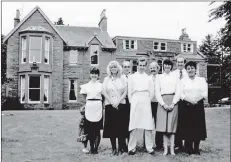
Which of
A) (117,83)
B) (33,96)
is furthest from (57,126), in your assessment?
(33,96)

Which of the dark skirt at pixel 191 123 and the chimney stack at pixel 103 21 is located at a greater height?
the chimney stack at pixel 103 21

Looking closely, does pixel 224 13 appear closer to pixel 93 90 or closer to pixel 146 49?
pixel 93 90

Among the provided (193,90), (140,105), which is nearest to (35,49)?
(140,105)

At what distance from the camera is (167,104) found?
357 cm

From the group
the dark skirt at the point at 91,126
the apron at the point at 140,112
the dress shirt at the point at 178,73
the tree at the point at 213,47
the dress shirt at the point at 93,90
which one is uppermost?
the tree at the point at 213,47

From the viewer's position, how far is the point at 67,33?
11859 mm

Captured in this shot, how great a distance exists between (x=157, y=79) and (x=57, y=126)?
2.83 metres

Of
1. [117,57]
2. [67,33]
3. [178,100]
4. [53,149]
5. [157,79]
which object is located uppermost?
[67,33]

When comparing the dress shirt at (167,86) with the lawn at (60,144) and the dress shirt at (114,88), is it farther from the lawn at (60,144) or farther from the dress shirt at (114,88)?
the lawn at (60,144)

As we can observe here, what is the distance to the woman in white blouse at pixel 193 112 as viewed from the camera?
3602 millimetres

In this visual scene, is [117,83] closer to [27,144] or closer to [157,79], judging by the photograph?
[157,79]

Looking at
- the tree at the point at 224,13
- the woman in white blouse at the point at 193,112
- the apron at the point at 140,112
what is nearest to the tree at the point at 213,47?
the tree at the point at 224,13

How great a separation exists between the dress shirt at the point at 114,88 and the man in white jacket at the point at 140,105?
0.28ft

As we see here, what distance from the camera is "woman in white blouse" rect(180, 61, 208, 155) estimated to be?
3.60 metres
